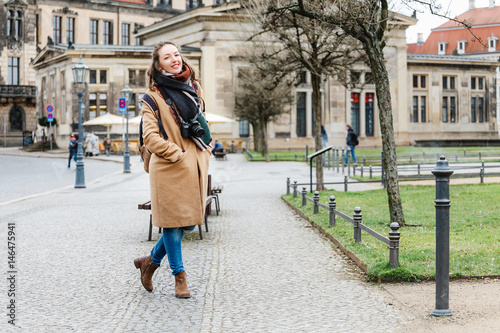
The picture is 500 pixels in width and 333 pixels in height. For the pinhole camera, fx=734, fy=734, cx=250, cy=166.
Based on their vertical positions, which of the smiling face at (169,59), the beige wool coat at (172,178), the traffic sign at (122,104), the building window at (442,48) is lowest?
the beige wool coat at (172,178)

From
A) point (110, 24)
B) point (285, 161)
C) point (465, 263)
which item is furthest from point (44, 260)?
point (110, 24)

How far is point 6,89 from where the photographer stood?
7638 centimetres

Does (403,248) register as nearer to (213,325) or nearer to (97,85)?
(213,325)

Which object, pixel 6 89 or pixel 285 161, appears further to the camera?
pixel 6 89

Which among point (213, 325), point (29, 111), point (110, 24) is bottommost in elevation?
point (213, 325)

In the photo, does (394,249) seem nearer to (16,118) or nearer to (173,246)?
(173,246)

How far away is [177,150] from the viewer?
6.16m

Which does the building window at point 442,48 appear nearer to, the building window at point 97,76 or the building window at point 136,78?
the building window at point 136,78

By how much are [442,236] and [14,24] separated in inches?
3124

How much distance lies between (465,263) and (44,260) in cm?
478

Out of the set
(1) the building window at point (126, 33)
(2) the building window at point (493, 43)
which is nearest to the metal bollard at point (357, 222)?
(1) the building window at point (126, 33)

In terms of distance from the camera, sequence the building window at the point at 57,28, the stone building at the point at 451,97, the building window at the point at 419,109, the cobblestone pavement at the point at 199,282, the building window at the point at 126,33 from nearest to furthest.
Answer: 1. the cobblestone pavement at the point at 199,282
2. the stone building at the point at 451,97
3. the building window at the point at 419,109
4. the building window at the point at 57,28
5. the building window at the point at 126,33

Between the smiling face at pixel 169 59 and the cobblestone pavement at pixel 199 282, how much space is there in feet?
6.65

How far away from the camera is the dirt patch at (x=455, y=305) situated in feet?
17.6
